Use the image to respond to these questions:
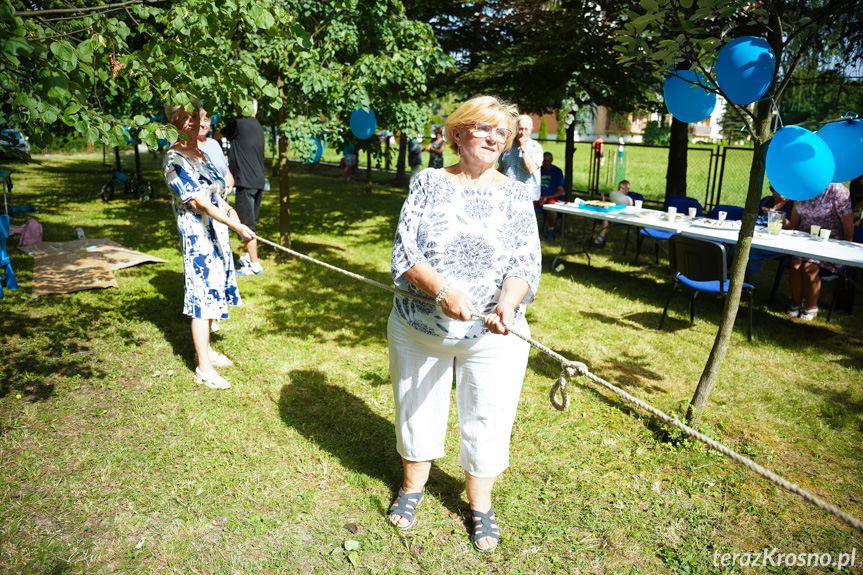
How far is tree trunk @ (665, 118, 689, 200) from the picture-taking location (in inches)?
413

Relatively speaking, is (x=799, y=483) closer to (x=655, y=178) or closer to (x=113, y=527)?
(x=113, y=527)

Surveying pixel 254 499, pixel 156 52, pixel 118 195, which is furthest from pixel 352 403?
pixel 118 195

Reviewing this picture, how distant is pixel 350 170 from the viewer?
57.9ft

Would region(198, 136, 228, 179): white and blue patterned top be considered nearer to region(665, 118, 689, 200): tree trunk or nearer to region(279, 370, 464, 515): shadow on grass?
region(279, 370, 464, 515): shadow on grass

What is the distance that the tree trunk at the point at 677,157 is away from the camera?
413 inches

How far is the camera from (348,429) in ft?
12.1

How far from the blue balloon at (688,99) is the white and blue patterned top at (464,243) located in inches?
91.6

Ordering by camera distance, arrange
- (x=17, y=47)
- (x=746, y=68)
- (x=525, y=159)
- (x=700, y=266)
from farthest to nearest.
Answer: (x=525, y=159), (x=700, y=266), (x=746, y=68), (x=17, y=47)

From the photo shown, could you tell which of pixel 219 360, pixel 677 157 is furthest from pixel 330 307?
pixel 677 157

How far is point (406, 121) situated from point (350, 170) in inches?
436

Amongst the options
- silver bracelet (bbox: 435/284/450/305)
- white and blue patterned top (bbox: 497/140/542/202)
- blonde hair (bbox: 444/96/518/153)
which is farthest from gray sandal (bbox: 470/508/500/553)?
white and blue patterned top (bbox: 497/140/542/202)

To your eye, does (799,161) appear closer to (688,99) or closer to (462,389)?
(688,99)

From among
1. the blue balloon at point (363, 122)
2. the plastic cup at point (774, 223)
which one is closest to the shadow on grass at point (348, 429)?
the blue balloon at point (363, 122)

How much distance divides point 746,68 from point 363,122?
4826 mm
